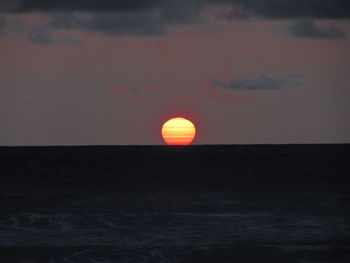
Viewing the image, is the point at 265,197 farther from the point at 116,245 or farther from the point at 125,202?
the point at 116,245

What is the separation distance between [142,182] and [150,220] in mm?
28768

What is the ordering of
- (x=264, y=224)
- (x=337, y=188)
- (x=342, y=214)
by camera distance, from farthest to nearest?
(x=337, y=188) → (x=342, y=214) → (x=264, y=224)

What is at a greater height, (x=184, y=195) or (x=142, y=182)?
(x=142, y=182)

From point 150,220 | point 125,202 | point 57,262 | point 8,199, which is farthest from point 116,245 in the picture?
point 8,199

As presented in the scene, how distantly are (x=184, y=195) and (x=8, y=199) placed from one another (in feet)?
36.2

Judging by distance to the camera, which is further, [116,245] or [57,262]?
[116,245]

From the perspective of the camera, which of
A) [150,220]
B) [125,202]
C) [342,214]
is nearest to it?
[150,220]

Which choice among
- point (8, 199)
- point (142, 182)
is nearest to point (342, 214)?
point (8, 199)

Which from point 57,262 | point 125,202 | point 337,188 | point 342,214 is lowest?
point 57,262

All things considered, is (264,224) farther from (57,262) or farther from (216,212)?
(57,262)

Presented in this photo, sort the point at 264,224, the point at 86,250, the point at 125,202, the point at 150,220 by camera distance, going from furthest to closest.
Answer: the point at 125,202
the point at 150,220
the point at 264,224
the point at 86,250

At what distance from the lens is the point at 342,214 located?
97.7 ft

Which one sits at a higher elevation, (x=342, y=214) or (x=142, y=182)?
(x=142, y=182)

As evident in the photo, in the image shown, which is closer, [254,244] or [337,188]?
[254,244]
